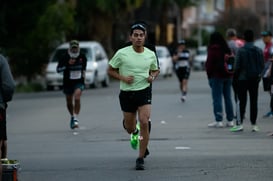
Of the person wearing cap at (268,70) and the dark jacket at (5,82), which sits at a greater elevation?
the dark jacket at (5,82)

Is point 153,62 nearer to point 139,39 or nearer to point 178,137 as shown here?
point 139,39

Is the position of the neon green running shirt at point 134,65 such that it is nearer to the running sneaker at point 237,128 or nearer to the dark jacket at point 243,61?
the dark jacket at point 243,61

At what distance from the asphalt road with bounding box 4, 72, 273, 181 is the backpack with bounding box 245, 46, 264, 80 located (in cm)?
104

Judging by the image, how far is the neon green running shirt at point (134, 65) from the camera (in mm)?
11539

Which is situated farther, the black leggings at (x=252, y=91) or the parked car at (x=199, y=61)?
the parked car at (x=199, y=61)

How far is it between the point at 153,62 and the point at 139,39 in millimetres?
415

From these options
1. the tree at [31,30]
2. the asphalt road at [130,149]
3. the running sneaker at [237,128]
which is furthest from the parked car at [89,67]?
the running sneaker at [237,128]

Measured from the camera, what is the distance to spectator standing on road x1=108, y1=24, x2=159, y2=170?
11461 millimetres

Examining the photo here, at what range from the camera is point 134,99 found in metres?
11.5

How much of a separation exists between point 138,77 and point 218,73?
5.71 m

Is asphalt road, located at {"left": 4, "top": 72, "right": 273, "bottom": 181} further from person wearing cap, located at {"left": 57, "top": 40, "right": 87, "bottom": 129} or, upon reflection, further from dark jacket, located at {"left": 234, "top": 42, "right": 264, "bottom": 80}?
dark jacket, located at {"left": 234, "top": 42, "right": 264, "bottom": 80}

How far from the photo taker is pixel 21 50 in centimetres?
3672

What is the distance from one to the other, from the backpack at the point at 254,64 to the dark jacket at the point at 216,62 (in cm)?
86

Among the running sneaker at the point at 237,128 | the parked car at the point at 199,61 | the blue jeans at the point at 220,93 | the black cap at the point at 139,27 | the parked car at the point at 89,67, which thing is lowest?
the parked car at the point at 199,61
